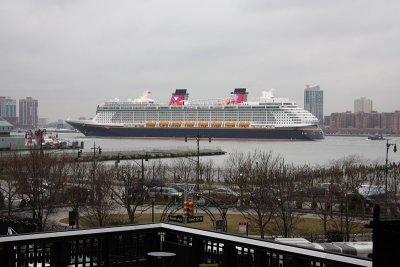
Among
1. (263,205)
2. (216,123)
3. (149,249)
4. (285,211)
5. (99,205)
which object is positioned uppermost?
(216,123)

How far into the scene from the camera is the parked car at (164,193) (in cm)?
3038

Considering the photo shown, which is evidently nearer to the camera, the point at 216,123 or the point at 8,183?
the point at 8,183

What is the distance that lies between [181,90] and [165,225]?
481 feet

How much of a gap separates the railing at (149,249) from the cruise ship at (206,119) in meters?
119

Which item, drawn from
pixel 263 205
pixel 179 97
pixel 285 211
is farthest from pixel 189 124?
pixel 285 211

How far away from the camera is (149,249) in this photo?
A: 7.53 metres

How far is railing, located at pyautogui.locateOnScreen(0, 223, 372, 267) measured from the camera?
600 centimetres

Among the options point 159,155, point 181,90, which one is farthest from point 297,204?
point 181,90

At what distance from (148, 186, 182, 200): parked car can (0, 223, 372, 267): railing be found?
74.0 feet

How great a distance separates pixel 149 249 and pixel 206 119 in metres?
135

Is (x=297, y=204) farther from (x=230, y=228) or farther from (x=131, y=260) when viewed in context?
(x=131, y=260)

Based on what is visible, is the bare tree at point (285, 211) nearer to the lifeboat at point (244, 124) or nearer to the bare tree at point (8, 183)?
the bare tree at point (8, 183)

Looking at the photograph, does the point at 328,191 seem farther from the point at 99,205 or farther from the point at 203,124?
the point at 203,124

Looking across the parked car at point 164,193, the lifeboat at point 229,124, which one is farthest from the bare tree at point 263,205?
the lifeboat at point 229,124
